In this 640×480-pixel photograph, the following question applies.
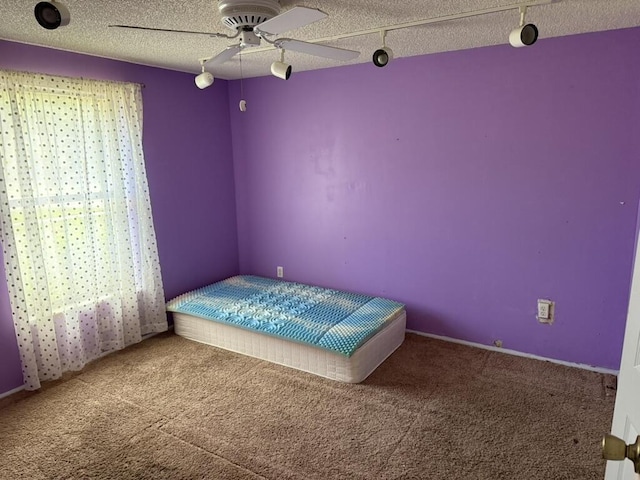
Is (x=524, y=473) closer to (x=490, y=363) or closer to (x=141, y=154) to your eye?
(x=490, y=363)

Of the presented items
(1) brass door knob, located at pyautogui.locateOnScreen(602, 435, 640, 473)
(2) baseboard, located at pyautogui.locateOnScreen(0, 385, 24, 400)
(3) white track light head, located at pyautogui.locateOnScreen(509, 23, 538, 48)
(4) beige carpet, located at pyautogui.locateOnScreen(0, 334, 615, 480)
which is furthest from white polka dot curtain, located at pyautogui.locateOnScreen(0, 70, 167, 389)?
(1) brass door knob, located at pyautogui.locateOnScreen(602, 435, 640, 473)

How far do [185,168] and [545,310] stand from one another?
3023mm

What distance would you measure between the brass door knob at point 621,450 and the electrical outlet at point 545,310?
224 centimetres

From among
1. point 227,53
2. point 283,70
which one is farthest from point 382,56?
point 227,53

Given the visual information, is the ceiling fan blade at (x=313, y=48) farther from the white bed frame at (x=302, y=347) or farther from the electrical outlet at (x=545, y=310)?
the electrical outlet at (x=545, y=310)

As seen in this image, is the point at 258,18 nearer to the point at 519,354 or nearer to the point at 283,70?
the point at 283,70

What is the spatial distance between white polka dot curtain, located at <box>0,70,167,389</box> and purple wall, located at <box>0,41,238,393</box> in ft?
0.55

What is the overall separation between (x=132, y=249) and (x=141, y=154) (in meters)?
0.73

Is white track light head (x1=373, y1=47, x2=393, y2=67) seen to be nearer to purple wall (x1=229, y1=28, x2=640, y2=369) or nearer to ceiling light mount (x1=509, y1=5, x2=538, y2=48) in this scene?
ceiling light mount (x1=509, y1=5, x2=538, y2=48)

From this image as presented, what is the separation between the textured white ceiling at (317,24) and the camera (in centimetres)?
200

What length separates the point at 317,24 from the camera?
229 centimetres

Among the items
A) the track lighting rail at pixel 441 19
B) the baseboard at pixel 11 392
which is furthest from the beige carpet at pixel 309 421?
the track lighting rail at pixel 441 19

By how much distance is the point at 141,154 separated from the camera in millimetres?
3260

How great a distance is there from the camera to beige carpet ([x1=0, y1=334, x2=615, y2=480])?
81.7 inches
